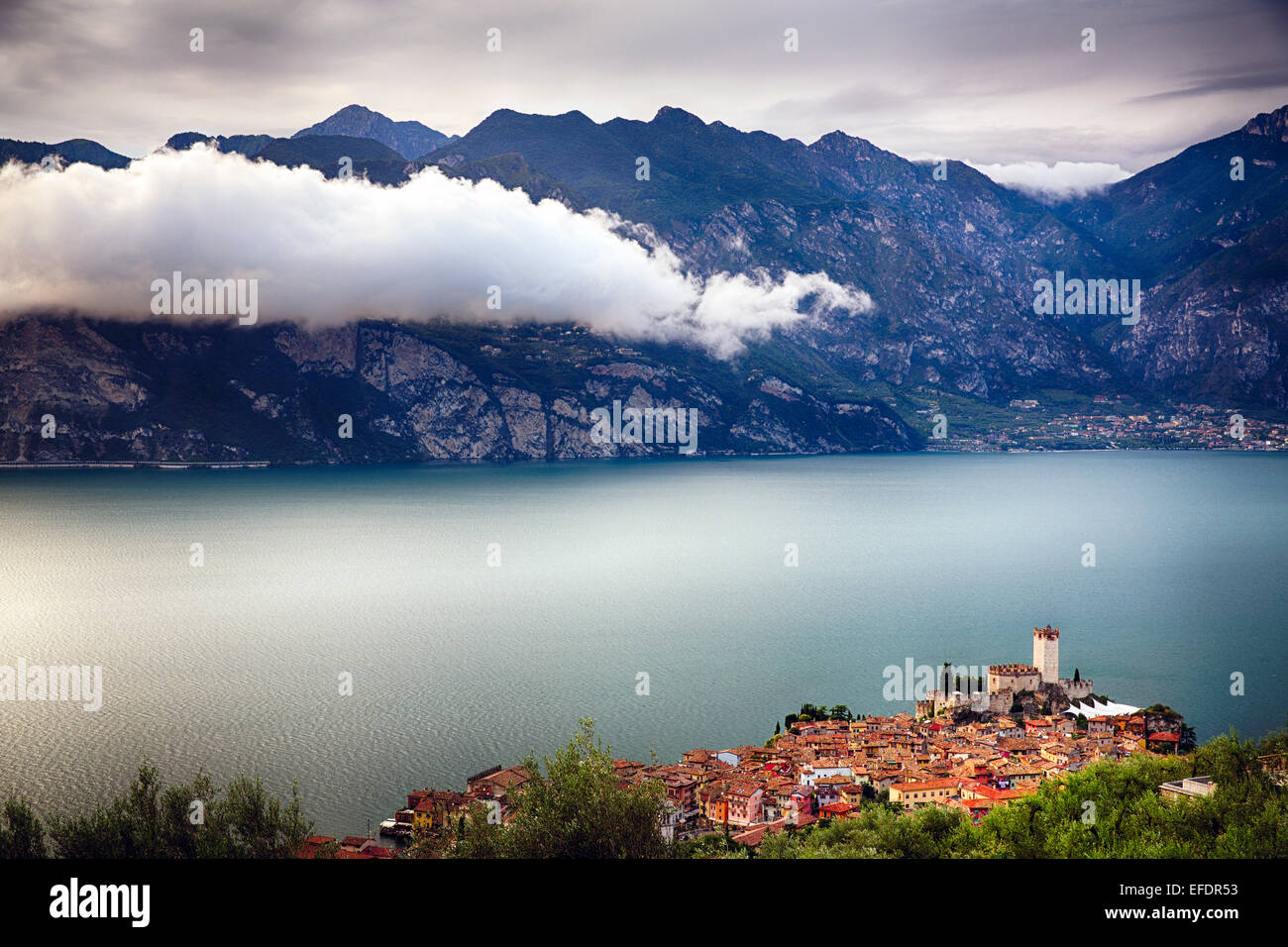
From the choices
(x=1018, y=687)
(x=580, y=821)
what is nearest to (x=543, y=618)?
(x=1018, y=687)

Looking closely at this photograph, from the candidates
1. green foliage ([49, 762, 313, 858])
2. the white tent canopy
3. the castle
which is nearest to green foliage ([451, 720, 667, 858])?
green foliage ([49, 762, 313, 858])

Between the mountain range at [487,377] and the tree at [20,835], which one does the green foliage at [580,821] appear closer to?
the tree at [20,835]

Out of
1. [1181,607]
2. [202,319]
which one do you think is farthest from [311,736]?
[202,319]

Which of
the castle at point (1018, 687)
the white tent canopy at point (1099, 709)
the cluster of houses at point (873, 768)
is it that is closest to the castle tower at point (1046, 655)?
the castle at point (1018, 687)

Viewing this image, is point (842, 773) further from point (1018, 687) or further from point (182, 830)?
point (182, 830)

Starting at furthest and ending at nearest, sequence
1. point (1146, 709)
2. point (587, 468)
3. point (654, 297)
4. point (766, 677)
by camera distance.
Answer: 1. point (654, 297)
2. point (587, 468)
3. point (766, 677)
4. point (1146, 709)
